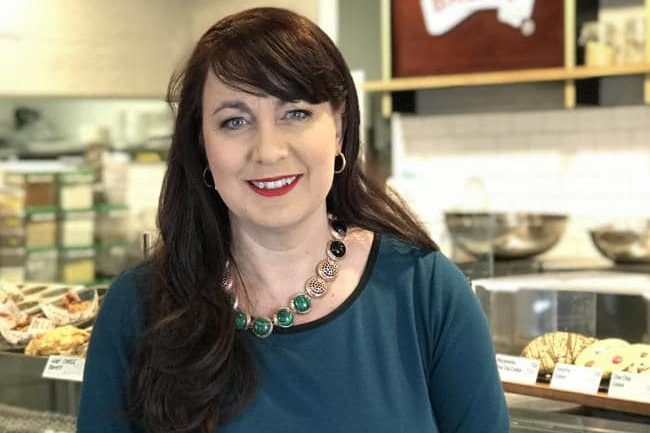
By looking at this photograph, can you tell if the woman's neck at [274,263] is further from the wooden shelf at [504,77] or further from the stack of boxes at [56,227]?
the stack of boxes at [56,227]

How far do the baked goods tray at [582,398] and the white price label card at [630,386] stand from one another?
0.04 feet

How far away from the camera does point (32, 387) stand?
8.63ft

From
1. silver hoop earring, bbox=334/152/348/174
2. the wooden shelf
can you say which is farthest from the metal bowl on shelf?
silver hoop earring, bbox=334/152/348/174

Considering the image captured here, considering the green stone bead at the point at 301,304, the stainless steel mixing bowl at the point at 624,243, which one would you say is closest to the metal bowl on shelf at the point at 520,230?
the stainless steel mixing bowl at the point at 624,243

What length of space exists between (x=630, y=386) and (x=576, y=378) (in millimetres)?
108

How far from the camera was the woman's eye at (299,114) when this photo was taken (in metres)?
1.62

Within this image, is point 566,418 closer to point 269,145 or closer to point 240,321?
point 240,321

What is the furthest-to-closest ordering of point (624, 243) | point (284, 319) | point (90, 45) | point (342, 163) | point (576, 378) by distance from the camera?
point (90, 45)
point (624, 243)
point (576, 378)
point (342, 163)
point (284, 319)

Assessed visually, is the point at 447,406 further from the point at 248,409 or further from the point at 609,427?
the point at 609,427

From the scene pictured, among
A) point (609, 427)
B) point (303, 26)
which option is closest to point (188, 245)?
point (303, 26)

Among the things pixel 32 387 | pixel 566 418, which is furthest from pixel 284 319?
pixel 32 387

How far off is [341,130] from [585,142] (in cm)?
345

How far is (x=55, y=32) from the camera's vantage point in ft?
16.6

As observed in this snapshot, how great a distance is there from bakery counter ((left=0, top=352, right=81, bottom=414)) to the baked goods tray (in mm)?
877
